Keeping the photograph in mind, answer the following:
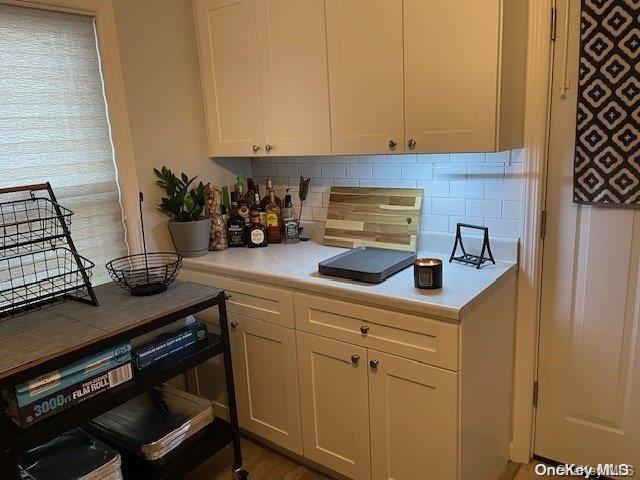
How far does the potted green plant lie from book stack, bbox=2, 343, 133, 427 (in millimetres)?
771

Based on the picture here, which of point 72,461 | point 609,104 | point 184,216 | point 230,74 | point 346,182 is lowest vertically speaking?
point 72,461

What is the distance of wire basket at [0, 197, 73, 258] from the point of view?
1.89 meters

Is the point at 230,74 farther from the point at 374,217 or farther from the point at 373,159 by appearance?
the point at 374,217

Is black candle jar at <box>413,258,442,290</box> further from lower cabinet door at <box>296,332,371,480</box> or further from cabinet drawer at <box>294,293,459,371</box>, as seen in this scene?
lower cabinet door at <box>296,332,371,480</box>

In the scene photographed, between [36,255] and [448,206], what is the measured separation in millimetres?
1734

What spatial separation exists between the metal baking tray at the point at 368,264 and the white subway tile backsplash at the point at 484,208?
31 cm

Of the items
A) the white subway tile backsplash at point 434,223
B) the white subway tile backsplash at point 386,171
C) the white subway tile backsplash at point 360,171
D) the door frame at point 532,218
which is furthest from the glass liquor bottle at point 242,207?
the door frame at point 532,218

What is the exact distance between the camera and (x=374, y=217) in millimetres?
2346

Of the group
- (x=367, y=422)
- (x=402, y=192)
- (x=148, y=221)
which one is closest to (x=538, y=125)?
(x=402, y=192)

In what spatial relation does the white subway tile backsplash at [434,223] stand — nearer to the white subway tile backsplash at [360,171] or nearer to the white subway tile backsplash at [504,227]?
the white subway tile backsplash at [504,227]

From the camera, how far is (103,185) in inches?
88.0

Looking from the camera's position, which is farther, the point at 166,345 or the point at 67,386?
the point at 166,345

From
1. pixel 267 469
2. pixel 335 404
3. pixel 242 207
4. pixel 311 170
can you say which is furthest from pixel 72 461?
pixel 311 170

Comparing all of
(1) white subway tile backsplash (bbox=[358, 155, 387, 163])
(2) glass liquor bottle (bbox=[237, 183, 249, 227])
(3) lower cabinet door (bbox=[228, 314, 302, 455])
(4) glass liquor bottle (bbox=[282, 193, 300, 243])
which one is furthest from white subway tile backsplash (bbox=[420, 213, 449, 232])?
(2) glass liquor bottle (bbox=[237, 183, 249, 227])
